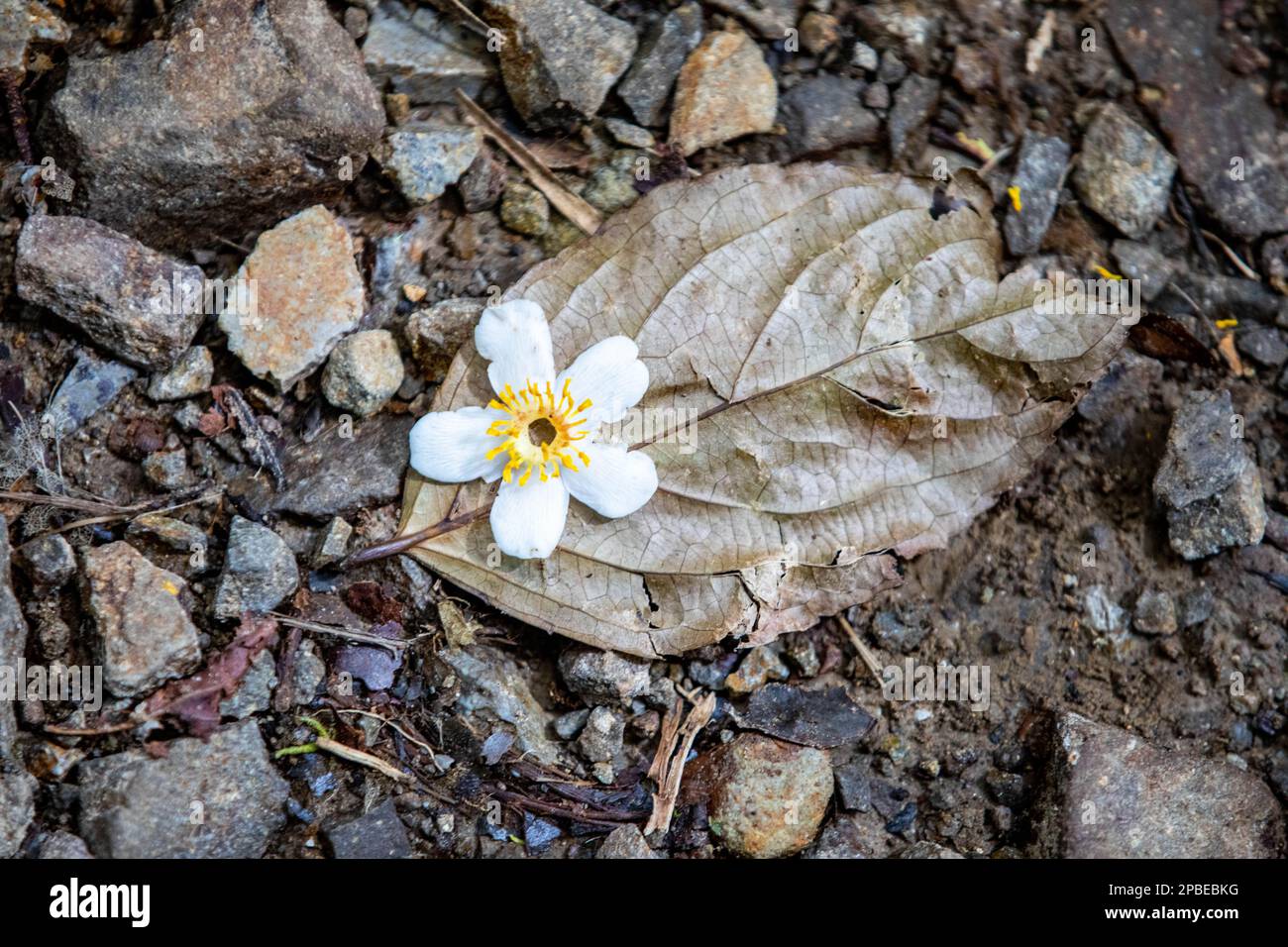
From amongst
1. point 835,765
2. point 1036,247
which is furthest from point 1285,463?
point 835,765

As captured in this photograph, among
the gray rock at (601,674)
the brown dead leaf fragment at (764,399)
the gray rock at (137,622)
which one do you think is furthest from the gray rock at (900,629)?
the gray rock at (137,622)

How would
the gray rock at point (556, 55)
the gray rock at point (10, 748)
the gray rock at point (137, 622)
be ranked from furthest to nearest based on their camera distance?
1. the gray rock at point (556, 55)
2. the gray rock at point (137, 622)
3. the gray rock at point (10, 748)

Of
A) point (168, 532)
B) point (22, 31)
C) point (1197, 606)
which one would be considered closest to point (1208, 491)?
point (1197, 606)

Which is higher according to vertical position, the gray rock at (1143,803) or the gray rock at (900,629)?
the gray rock at (900,629)

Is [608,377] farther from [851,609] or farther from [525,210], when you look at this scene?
[851,609]

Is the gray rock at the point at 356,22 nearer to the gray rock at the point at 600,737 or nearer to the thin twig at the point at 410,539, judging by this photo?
the thin twig at the point at 410,539

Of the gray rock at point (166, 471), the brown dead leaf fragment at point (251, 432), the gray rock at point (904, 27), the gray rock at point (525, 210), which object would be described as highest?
the gray rock at point (904, 27)
